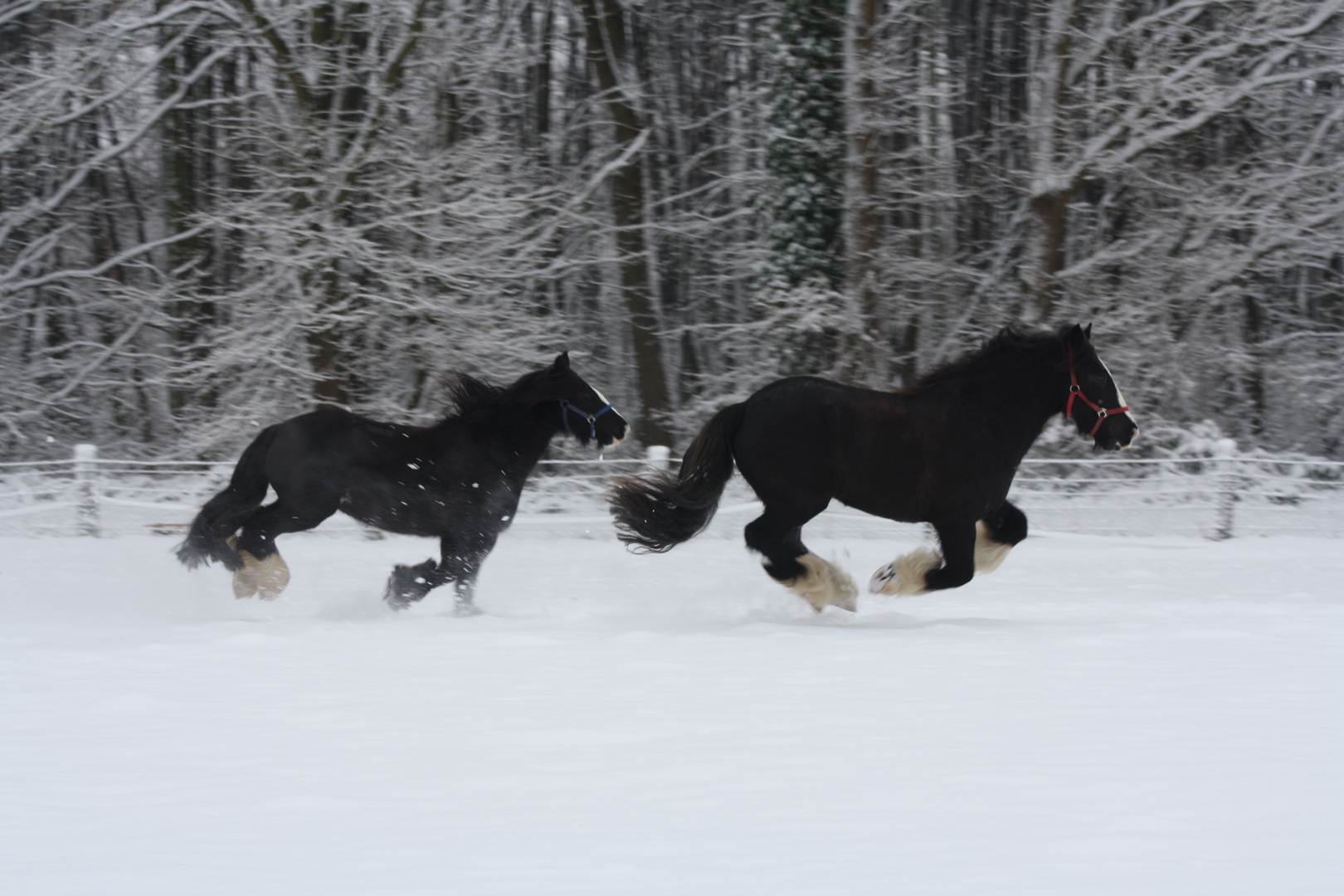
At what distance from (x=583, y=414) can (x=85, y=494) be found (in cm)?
653

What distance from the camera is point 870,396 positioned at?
630 cm

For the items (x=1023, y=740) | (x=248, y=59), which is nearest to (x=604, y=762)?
(x=1023, y=740)

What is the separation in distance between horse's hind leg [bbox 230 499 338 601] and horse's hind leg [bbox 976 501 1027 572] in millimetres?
3638

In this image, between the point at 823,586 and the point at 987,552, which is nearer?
the point at 823,586

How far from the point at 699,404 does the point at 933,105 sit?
4571 millimetres

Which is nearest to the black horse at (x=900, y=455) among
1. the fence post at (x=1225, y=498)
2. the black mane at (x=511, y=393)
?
the black mane at (x=511, y=393)

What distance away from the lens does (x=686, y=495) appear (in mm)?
6449

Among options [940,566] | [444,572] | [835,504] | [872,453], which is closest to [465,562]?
[444,572]

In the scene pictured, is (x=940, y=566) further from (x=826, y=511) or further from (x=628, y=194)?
(x=628, y=194)

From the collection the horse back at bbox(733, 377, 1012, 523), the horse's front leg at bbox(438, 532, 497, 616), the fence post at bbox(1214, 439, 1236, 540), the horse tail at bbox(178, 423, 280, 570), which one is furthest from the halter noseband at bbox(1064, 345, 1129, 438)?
the fence post at bbox(1214, 439, 1236, 540)

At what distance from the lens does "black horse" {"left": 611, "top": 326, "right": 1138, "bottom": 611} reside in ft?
20.2

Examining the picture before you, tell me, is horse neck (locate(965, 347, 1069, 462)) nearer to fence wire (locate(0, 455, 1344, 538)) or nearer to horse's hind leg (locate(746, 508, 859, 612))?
horse's hind leg (locate(746, 508, 859, 612))

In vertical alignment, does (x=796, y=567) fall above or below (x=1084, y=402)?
below

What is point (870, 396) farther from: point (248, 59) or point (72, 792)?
point (248, 59)
